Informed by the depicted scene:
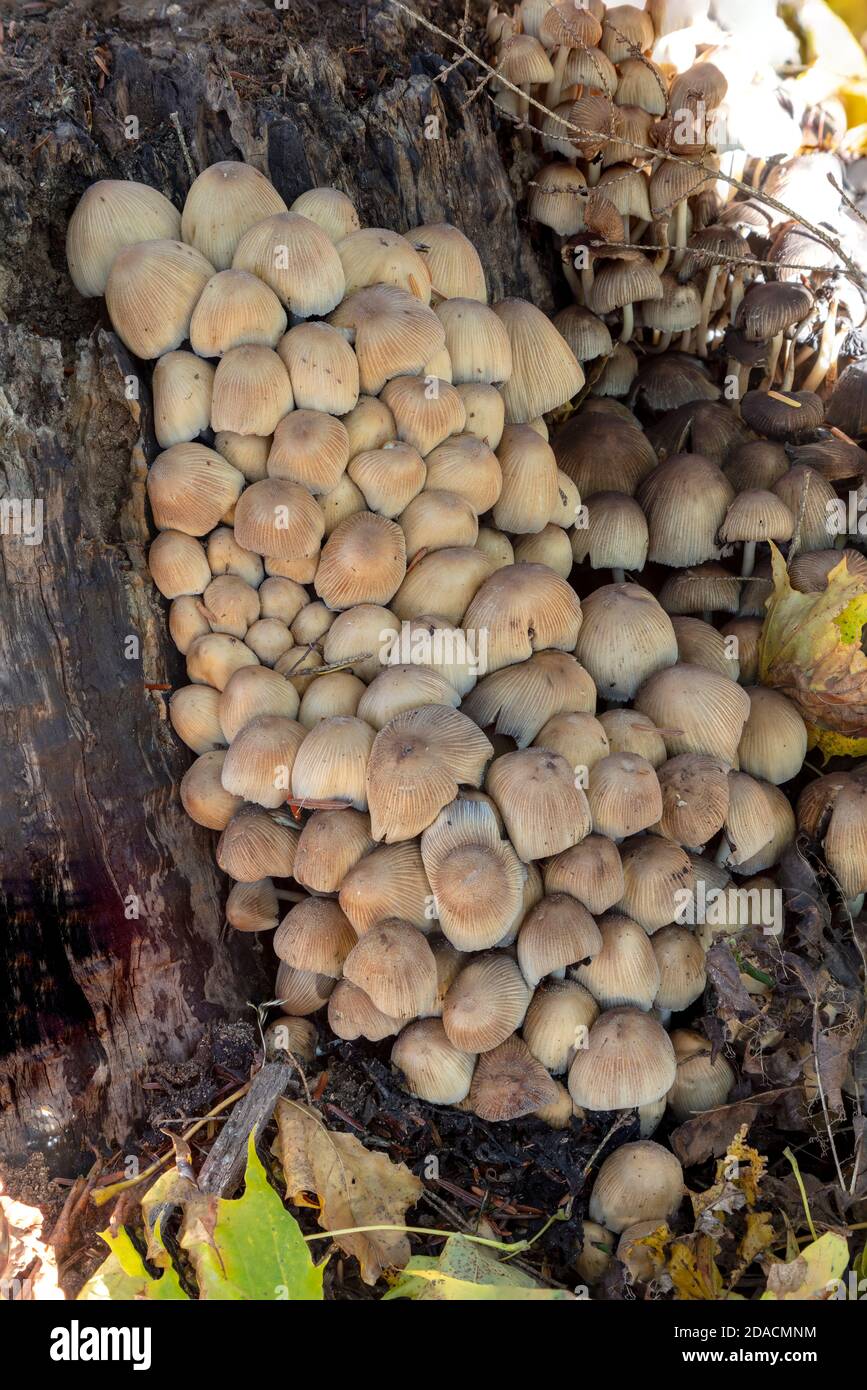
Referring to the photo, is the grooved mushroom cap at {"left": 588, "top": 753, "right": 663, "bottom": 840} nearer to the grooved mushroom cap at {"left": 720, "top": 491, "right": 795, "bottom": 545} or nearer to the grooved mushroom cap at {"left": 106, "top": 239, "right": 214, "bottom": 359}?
the grooved mushroom cap at {"left": 720, "top": 491, "right": 795, "bottom": 545}

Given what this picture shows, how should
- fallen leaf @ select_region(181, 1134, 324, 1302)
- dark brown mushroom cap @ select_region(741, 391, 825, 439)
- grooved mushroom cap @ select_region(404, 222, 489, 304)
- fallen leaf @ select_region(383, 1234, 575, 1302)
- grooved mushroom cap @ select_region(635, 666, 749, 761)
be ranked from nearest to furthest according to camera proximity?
fallen leaf @ select_region(181, 1134, 324, 1302)
fallen leaf @ select_region(383, 1234, 575, 1302)
grooved mushroom cap @ select_region(635, 666, 749, 761)
grooved mushroom cap @ select_region(404, 222, 489, 304)
dark brown mushroom cap @ select_region(741, 391, 825, 439)

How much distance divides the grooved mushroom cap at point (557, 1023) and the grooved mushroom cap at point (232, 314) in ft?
5.89

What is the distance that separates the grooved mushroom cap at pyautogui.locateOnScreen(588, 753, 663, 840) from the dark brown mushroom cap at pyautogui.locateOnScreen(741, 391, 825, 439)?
151 cm

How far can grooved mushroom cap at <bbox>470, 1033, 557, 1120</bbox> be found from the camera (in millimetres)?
2707

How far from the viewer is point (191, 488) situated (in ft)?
9.62

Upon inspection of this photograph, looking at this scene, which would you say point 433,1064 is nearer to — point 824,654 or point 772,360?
point 824,654

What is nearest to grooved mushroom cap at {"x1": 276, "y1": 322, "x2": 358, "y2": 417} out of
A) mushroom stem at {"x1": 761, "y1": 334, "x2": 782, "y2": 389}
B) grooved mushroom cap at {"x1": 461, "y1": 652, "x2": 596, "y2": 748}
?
grooved mushroom cap at {"x1": 461, "y1": 652, "x2": 596, "y2": 748}

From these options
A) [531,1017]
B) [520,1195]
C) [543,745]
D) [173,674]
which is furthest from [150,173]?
[520,1195]

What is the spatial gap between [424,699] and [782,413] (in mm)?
1713

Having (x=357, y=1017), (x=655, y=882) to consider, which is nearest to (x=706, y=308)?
(x=655, y=882)

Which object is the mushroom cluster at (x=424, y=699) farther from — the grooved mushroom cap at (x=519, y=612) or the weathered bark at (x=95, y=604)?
the weathered bark at (x=95, y=604)

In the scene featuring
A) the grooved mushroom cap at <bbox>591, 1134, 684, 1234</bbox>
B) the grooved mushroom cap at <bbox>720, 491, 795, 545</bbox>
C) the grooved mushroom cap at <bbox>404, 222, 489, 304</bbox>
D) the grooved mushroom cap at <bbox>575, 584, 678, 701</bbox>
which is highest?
the grooved mushroom cap at <bbox>404, 222, 489, 304</bbox>

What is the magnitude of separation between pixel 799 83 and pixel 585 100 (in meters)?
1.08

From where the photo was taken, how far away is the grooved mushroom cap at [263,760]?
111 inches
